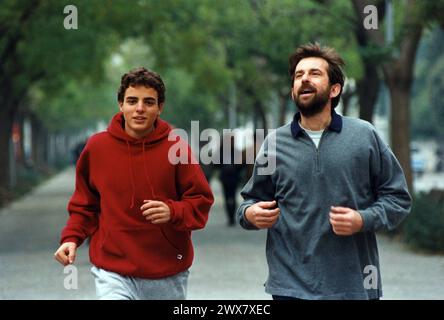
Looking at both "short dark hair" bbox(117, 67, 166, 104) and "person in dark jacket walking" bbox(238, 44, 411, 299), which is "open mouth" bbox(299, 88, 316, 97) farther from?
"short dark hair" bbox(117, 67, 166, 104)

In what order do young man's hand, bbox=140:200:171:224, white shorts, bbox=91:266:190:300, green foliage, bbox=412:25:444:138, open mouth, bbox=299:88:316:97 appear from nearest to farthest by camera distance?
1. open mouth, bbox=299:88:316:97
2. young man's hand, bbox=140:200:171:224
3. white shorts, bbox=91:266:190:300
4. green foliage, bbox=412:25:444:138

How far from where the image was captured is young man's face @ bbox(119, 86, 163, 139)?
548cm

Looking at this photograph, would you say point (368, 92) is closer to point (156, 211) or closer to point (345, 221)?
point (156, 211)

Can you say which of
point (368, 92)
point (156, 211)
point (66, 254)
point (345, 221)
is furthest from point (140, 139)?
point (368, 92)

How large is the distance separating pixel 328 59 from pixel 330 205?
0.65 m

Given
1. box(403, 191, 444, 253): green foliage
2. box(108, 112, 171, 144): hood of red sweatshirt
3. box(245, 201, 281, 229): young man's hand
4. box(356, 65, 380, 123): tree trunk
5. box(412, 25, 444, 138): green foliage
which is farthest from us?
box(412, 25, 444, 138): green foliage

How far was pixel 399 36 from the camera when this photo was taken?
57.7ft

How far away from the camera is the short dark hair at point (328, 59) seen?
5.19 meters

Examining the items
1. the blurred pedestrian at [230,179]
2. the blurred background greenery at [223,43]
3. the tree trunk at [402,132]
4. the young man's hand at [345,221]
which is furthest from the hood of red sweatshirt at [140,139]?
the blurred pedestrian at [230,179]

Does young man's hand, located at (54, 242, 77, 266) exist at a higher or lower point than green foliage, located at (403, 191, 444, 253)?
higher

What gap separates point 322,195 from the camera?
504 cm

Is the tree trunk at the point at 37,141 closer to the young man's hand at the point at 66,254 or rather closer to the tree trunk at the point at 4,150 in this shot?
the tree trunk at the point at 4,150

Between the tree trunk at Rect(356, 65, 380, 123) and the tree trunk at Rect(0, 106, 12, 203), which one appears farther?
the tree trunk at Rect(0, 106, 12, 203)

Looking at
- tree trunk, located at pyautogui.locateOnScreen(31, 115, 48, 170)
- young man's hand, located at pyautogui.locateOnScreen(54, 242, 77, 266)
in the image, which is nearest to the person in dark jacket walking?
young man's hand, located at pyautogui.locateOnScreen(54, 242, 77, 266)
